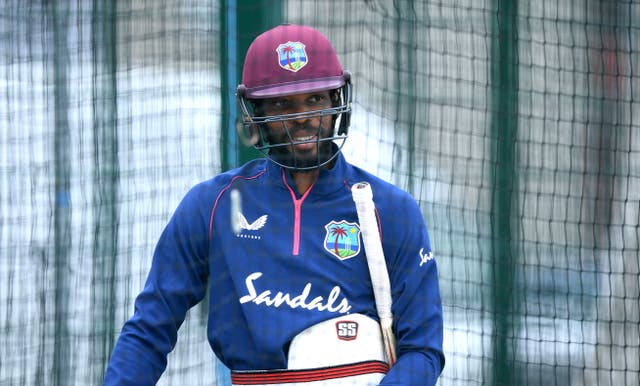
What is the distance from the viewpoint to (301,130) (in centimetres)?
267

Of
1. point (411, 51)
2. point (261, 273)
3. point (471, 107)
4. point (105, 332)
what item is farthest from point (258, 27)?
point (261, 273)

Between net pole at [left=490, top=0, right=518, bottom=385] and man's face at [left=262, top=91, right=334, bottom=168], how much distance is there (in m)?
1.53

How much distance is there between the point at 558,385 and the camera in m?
4.30

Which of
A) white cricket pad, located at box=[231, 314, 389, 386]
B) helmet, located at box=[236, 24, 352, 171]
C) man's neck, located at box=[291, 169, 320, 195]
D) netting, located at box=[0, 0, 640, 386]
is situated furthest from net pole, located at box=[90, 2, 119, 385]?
white cricket pad, located at box=[231, 314, 389, 386]

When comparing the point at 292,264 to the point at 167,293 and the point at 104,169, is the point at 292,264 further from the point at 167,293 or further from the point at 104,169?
the point at 104,169

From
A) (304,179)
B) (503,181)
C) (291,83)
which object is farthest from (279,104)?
(503,181)

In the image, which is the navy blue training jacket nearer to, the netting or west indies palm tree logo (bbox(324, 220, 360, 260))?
west indies palm tree logo (bbox(324, 220, 360, 260))

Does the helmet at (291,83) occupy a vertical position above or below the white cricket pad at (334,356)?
above

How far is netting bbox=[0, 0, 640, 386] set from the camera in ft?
12.7

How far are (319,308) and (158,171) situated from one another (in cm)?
154

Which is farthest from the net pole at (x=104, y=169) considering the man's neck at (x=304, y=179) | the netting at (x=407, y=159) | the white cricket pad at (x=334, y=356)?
the white cricket pad at (x=334, y=356)

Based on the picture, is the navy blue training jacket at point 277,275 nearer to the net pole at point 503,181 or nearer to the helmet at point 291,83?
the helmet at point 291,83

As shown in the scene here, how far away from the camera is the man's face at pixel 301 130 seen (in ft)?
8.72

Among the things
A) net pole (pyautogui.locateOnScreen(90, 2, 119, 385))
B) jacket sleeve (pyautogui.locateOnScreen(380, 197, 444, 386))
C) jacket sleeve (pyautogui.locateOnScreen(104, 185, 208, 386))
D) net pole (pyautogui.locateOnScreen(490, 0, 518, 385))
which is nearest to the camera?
jacket sleeve (pyautogui.locateOnScreen(380, 197, 444, 386))
